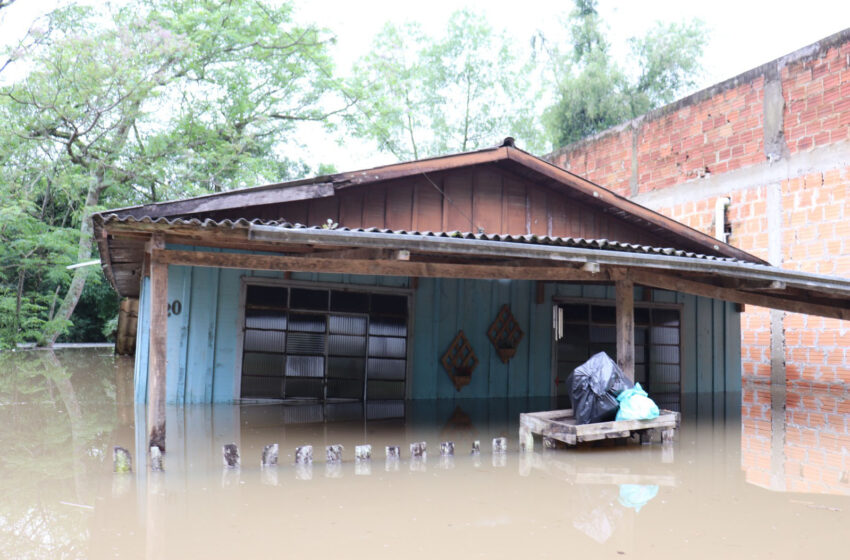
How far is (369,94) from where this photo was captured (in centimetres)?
2209

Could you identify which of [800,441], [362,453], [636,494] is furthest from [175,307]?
[800,441]

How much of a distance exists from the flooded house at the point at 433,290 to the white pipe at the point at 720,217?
4.11 ft

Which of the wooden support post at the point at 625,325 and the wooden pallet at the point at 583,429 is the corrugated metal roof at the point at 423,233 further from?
the wooden pallet at the point at 583,429

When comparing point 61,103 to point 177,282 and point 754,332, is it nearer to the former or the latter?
point 177,282

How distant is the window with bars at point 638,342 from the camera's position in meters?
11.1

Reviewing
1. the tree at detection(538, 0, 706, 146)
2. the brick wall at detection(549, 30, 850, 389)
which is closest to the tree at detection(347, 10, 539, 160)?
the tree at detection(538, 0, 706, 146)

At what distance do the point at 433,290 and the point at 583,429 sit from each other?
424 centimetres

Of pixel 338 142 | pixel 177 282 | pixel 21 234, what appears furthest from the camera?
pixel 338 142

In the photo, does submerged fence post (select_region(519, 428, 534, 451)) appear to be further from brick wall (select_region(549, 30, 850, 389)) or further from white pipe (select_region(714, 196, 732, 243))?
white pipe (select_region(714, 196, 732, 243))

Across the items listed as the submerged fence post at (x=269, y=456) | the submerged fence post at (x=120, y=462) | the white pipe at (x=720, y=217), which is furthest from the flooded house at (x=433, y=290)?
the white pipe at (x=720, y=217)

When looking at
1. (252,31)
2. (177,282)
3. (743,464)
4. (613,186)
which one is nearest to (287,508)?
(743,464)

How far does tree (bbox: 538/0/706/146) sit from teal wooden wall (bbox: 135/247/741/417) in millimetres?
15693

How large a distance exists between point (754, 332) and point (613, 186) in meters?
4.69

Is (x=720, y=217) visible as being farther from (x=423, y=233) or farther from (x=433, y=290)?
(x=423, y=233)
